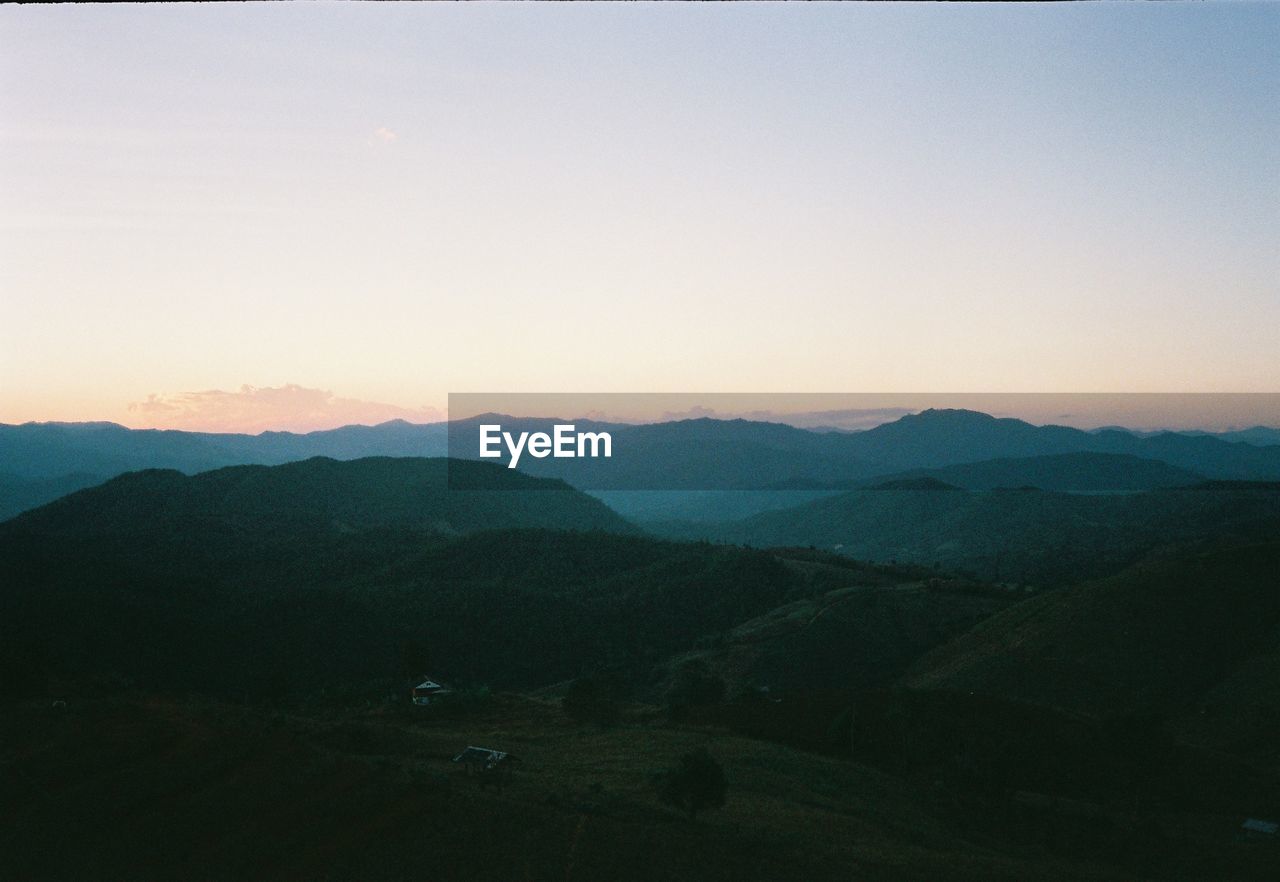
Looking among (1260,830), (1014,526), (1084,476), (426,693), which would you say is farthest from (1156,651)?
(1084,476)

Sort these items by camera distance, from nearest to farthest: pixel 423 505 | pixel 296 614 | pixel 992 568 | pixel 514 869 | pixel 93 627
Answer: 1. pixel 514 869
2. pixel 93 627
3. pixel 296 614
4. pixel 992 568
5. pixel 423 505

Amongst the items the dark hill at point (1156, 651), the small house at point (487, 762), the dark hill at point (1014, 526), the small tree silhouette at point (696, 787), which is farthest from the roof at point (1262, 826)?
the dark hill at point (1014, 526)

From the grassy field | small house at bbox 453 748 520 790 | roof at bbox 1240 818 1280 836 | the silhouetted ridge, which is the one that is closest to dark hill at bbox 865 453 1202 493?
the silhouetted ridge

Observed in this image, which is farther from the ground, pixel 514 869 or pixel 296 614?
pixel 514 869

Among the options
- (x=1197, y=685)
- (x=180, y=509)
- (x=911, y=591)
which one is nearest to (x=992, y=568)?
(x=911, y=591)

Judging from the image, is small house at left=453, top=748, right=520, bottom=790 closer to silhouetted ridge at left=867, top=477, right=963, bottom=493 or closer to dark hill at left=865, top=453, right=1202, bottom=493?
silhouetted ridge at left=867, top=477, right=963, bottom=493

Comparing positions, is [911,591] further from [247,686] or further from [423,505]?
[423,505]

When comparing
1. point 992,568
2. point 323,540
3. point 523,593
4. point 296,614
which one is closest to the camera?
point 296,614

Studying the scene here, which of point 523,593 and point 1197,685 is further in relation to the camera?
point 523,593
